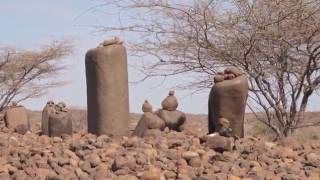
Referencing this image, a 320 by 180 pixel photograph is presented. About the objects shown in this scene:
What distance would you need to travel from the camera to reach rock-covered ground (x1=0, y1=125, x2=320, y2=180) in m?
5.91

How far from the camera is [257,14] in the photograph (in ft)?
32.7

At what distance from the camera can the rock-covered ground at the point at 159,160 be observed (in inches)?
233

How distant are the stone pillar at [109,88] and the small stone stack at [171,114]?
1.68 feet

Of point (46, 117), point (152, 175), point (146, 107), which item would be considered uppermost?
point (146, 107)

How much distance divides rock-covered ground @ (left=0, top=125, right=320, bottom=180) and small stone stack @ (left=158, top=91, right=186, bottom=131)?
109cm

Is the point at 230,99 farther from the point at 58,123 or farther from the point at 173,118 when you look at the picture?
the point at 58,123

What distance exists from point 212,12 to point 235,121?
3053mm

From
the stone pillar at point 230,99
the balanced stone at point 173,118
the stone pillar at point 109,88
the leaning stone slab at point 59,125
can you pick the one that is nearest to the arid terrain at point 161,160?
the stone pillar at point 230,99

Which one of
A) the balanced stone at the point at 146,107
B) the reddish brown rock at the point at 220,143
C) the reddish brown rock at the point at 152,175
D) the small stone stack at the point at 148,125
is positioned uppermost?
the balanced stone at the point at 146,107

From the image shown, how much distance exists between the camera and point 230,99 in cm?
761

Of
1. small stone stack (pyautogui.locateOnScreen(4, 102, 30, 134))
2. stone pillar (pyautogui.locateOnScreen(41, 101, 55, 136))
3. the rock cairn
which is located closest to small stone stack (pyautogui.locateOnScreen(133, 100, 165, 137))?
the rock cairn

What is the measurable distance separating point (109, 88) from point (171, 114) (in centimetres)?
95

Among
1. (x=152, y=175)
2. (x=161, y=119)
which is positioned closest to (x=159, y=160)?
(x=152, y=175)

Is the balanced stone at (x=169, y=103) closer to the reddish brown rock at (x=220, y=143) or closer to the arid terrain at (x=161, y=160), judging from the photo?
the arid terrain at (x=161, y=160)
